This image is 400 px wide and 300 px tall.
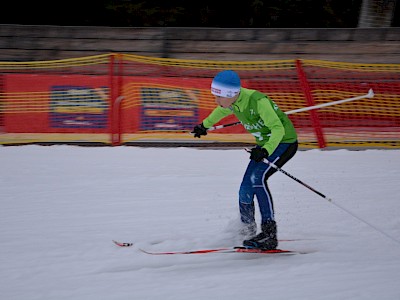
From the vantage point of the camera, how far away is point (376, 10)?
11422mm

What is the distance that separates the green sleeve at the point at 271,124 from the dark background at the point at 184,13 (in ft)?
33.3

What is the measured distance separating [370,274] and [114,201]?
3052mm

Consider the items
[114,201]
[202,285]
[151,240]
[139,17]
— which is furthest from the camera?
[139,17]

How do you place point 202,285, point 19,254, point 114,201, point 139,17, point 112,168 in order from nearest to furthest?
1. point 202,285
2. point 19,254
3. point 114,201
4. point 112,168
5. point 139,17

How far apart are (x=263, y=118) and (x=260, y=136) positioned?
0.34m

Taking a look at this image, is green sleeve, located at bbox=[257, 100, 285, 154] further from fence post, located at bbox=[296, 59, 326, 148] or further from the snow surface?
fence post, located at bbox=[296, 59, 326, 148]

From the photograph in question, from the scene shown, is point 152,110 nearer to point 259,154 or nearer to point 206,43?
point 206,43

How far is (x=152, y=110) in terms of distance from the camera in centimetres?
927

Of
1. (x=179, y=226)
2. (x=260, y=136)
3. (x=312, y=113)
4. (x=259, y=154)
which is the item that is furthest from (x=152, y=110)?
(x=259, y=154)

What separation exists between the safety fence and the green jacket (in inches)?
174

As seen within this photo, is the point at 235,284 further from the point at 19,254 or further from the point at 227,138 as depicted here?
the point at 227,138

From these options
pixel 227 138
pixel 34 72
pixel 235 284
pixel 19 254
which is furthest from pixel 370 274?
pixel 34 72

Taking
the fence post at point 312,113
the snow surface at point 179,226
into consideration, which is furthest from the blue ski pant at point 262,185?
the fence post at point 312,113

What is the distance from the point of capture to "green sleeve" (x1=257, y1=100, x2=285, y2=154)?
169 inches
